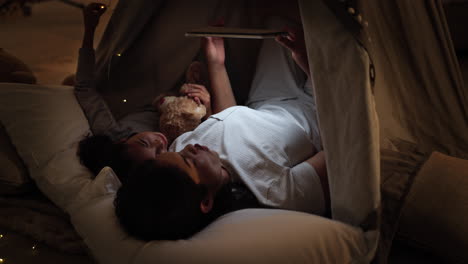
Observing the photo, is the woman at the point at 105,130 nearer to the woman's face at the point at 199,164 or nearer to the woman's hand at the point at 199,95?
the woman's hand at the point at 199,95

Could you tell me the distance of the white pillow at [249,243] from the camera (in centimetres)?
77

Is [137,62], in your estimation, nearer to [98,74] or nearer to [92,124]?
[98,74]

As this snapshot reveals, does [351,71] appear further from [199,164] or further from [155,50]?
[155,50]

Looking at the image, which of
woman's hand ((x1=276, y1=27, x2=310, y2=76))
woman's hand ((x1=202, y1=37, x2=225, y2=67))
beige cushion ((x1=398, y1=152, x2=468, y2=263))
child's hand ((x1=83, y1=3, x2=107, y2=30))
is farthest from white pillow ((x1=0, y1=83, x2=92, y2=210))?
beige cushion ((x1=398, y1=152, x2=468, y2=263))

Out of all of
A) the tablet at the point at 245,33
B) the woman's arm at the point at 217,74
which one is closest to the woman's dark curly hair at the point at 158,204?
the tablet at the point at 245,33

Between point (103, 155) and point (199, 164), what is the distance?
1.11ft

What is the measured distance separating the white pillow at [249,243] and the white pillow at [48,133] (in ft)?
0.85

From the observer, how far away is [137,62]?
4.81ft

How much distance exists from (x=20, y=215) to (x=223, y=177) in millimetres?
625

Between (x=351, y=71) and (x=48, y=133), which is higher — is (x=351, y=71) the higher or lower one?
the higher one

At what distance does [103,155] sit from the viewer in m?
1.14

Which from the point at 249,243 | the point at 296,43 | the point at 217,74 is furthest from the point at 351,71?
the point at 217,74

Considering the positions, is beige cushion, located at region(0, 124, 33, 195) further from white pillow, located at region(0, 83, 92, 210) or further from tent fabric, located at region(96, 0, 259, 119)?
tent fabric, located at region(96, 0, 259, 119)

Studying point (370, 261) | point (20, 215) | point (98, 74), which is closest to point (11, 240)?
point (20, 215)
